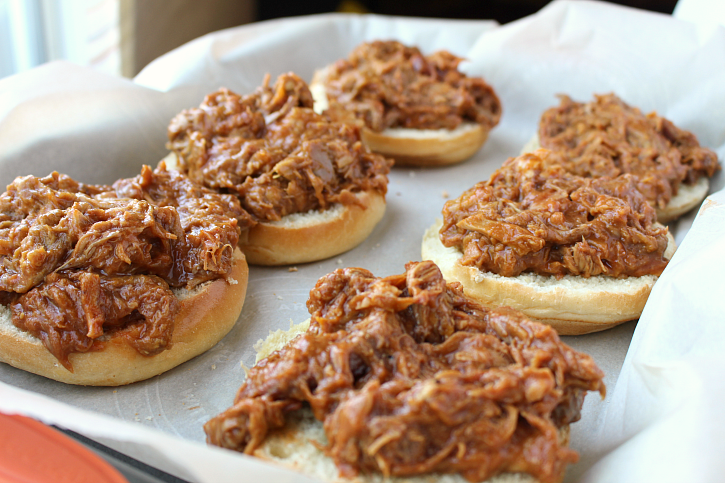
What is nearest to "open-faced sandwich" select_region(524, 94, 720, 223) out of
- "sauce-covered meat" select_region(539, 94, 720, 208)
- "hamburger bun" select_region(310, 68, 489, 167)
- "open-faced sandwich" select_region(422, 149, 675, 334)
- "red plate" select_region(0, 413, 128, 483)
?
"sauce-covered meat" select_region(539, 94, 720, 208)

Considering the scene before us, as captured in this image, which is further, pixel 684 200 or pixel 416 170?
pixel 416 170

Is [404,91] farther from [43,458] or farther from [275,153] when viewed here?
[43,458]

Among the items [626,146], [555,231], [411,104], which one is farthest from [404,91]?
[555,231]

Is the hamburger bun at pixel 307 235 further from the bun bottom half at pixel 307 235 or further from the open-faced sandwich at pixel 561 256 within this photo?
the open-faced sandwich at pixel 561 256

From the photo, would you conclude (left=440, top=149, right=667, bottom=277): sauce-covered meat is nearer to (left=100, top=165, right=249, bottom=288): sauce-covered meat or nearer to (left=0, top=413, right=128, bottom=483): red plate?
(left=100, top=165, right=249, bottom=288): sauce-covered meat

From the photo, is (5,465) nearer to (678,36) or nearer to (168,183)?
(168,183)

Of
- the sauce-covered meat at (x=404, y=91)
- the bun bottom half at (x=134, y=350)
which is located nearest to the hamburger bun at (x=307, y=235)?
the bun bottom half at (x=134, y=350)

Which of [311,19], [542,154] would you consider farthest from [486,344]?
[311,19]
